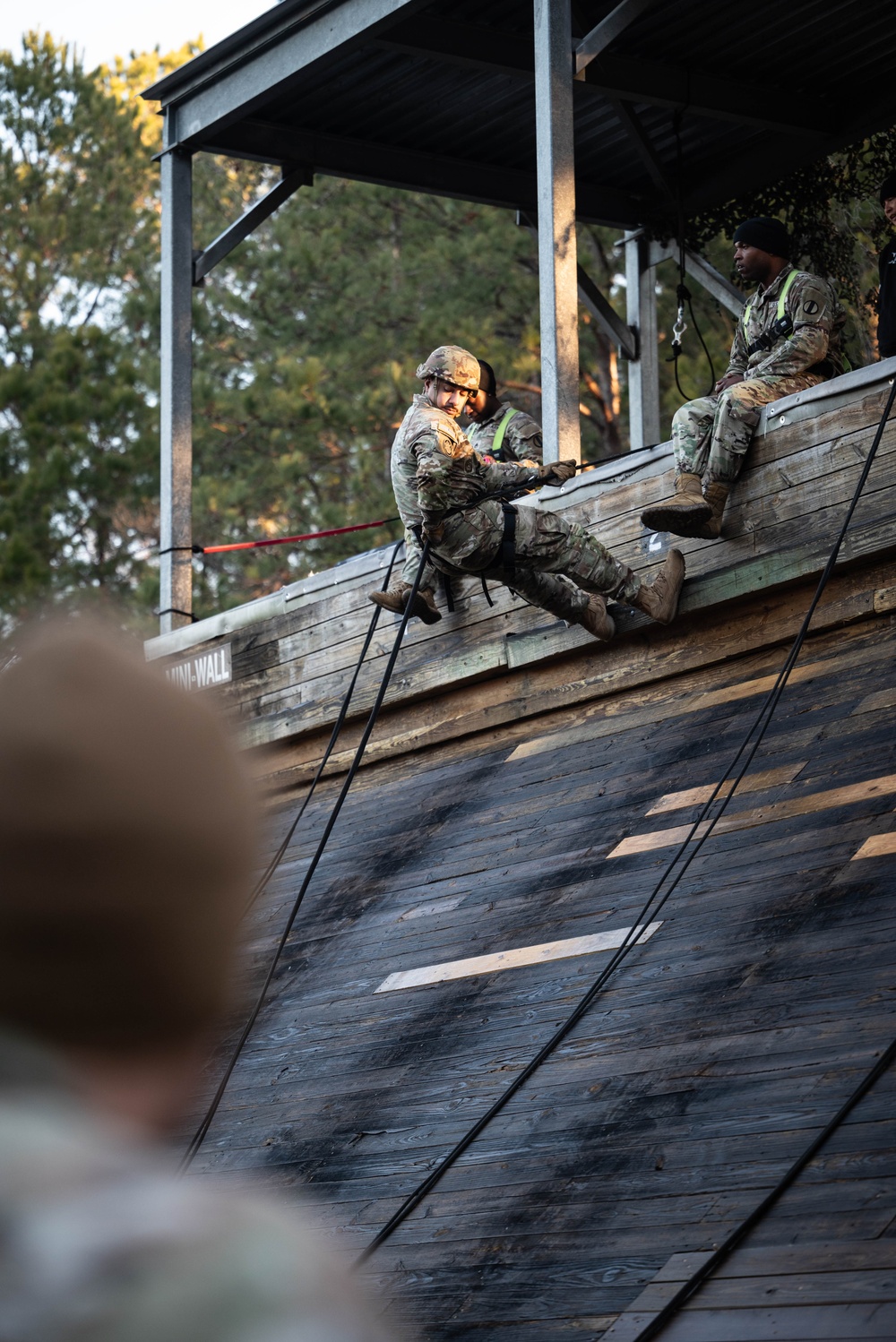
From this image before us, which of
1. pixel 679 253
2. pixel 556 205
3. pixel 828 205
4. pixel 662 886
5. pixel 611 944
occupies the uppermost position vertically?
pixel 828 205

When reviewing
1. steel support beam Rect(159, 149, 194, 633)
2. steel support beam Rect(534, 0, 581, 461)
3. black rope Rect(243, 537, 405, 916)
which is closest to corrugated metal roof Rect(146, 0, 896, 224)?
steel support beam Rect(159, 149, 194, 633)

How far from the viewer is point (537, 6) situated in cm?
779

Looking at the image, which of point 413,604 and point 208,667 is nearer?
point 413,604

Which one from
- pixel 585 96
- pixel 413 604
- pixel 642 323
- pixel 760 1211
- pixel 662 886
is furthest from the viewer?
pixel 642 323

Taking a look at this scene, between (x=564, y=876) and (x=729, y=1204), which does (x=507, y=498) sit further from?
(x=729, y=1204)

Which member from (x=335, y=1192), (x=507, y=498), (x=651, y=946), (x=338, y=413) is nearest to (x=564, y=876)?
(x=651, y=946)

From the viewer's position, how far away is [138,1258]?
77cm

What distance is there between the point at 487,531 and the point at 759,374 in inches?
50.7

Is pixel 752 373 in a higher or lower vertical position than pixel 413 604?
higher

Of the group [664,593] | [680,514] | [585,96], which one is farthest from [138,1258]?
[585,96]

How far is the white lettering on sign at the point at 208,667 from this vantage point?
29.7 ft

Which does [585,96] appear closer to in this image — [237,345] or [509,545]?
[509,545]

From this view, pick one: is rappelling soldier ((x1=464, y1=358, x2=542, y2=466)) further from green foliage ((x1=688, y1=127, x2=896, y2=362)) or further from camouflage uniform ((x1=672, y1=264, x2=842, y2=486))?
green foliage ((x1=688, y1=127, x2=896, y2=362))

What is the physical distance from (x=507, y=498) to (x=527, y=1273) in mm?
3986
